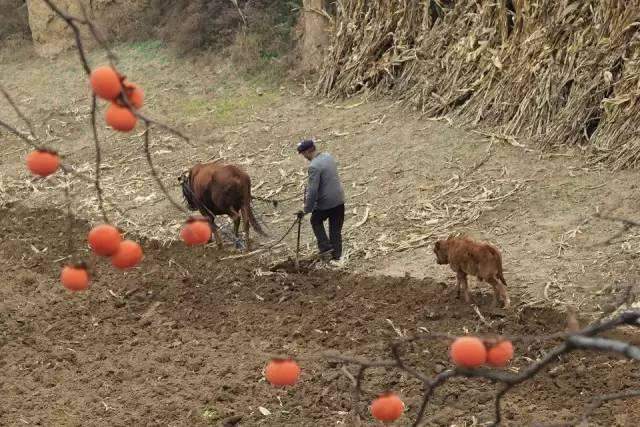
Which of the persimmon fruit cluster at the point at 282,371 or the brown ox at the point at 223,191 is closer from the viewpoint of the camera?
the persimmon fruit cluster at the point at 282,371

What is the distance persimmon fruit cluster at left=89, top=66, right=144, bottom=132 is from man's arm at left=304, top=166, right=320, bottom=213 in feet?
26.4

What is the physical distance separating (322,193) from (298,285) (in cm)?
112

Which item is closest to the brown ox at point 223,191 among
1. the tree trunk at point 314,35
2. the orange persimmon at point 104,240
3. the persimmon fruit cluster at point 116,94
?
the tree trunk at point 314,35

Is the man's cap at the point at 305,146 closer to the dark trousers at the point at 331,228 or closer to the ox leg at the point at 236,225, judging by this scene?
the dark trousers at the point at 331,228

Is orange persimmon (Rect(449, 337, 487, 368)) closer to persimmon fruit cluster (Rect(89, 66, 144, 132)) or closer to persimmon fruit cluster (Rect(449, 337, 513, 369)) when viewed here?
persimmon fruit cluster (Rect(449, 337, 513, 369))

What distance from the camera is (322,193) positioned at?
11.4 meters

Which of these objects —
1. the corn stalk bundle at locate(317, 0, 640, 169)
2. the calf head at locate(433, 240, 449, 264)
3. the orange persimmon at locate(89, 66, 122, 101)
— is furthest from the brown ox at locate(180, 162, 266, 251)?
the orange persimmon at locate(89, 66, 122, 101)

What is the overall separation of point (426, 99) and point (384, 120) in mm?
755

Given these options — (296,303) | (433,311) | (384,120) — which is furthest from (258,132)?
(433,311)

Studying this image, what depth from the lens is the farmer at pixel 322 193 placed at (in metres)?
11.2

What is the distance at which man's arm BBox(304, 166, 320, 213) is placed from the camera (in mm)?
11227

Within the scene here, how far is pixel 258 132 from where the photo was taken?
16844 mm

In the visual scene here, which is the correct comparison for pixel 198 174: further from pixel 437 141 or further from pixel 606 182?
pixel 606 182

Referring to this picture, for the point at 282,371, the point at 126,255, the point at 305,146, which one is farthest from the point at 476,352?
the point at 305,146
